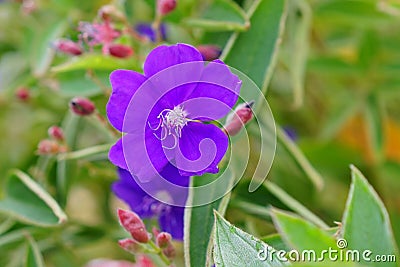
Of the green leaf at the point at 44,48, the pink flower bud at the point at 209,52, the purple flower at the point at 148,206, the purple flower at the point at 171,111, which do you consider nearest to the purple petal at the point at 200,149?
the purple flower at the point at 171,111

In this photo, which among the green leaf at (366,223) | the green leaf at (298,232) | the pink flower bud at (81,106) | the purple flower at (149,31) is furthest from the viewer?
the purple flower at (149,31)

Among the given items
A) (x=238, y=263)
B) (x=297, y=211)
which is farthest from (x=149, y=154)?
(x=297, y=211)

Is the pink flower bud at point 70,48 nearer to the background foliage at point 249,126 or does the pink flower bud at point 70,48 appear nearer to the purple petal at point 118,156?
the background foliage at point 249,126

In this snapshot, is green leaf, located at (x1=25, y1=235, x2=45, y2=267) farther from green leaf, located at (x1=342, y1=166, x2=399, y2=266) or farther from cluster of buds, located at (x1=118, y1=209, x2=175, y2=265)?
green leaf, located at (x1=342, y1=166, x2=399, y2=266)

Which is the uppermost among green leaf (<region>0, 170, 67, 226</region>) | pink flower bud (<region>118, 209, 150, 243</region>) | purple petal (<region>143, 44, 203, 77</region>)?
purple petal (<region>143, 44, 203, 77</region>)

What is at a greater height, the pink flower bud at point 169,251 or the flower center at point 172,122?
the flower center at point 172,122

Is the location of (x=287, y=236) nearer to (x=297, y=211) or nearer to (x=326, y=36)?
(x=297, y=211)

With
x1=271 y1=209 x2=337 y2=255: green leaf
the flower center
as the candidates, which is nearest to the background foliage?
x1=271 y1=209 x2=337 y2=255: green leaf
